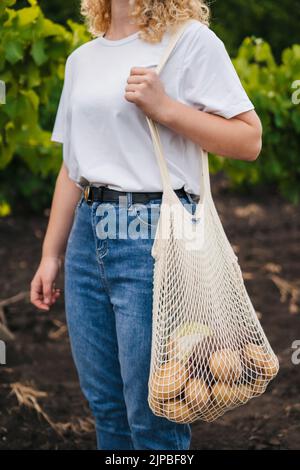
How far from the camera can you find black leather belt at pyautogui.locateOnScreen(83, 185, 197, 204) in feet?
6.43

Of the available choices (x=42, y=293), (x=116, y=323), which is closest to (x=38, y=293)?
(x=42, y=293)

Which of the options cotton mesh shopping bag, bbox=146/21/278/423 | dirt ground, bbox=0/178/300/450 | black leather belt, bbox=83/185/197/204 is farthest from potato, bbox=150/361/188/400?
dirt ground, bbox=0/178/300/450

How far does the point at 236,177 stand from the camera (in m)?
4.90

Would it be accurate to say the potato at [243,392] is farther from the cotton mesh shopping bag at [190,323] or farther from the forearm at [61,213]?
the forearm at [61,213]

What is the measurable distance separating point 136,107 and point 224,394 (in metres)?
0.74

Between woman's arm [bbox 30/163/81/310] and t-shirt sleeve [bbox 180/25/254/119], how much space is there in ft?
1.72

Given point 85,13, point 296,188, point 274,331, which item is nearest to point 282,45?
point 296,188

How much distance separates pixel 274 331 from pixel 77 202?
2.52 meters

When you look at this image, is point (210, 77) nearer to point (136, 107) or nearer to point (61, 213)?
point (136, 107)

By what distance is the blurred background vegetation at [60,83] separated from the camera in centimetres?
329

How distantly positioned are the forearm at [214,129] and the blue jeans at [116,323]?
17cm

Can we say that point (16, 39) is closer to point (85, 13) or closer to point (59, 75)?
point (59, 75)

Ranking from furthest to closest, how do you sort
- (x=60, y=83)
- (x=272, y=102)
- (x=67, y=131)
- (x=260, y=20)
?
(x=260, y=20) → (x=272, y=102) → (x=60, y=83) → (x=67, y=131)

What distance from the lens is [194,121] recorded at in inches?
74.8
